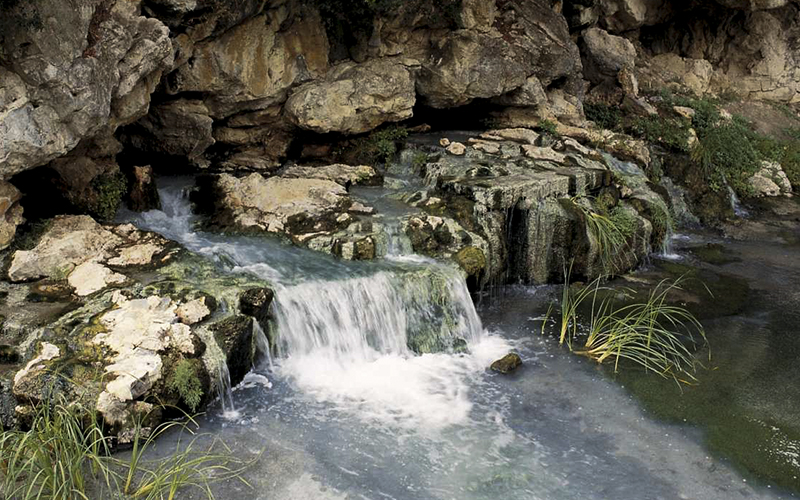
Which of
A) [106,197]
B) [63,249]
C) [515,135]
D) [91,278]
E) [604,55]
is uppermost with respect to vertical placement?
[604,55]

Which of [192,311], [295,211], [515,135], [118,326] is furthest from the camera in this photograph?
[515,135]

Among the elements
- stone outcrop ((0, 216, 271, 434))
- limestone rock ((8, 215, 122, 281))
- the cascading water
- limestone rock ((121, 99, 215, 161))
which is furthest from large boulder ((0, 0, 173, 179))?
limestone rock ((121, 99, 215, 161))

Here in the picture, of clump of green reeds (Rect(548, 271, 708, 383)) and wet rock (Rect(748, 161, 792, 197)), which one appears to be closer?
clump of green reeds (Rect(548, 271, 708, 383))

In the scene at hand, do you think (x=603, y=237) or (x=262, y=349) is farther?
(x=603, y=237)

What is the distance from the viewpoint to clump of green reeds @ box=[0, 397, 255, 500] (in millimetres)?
5199

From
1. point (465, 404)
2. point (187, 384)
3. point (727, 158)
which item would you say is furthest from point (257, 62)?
point (727, 158)

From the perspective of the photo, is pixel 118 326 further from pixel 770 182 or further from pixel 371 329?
pixel 770 182

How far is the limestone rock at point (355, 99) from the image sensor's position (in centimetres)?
1241

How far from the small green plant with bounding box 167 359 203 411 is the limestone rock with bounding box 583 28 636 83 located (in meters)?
13.7

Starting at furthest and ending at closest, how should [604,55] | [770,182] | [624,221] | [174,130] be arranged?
1. [604,55]
2. [770,182]
3. [174,130]
4. [624,221]

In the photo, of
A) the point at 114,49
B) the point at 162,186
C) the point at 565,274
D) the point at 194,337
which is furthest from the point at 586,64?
the point at 194,337

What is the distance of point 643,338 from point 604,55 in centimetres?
1047

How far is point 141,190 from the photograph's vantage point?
34.6 ft

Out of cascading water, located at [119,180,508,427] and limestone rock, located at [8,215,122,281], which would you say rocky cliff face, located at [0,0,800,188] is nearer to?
limestone rock, located at [8,215,122,281]
